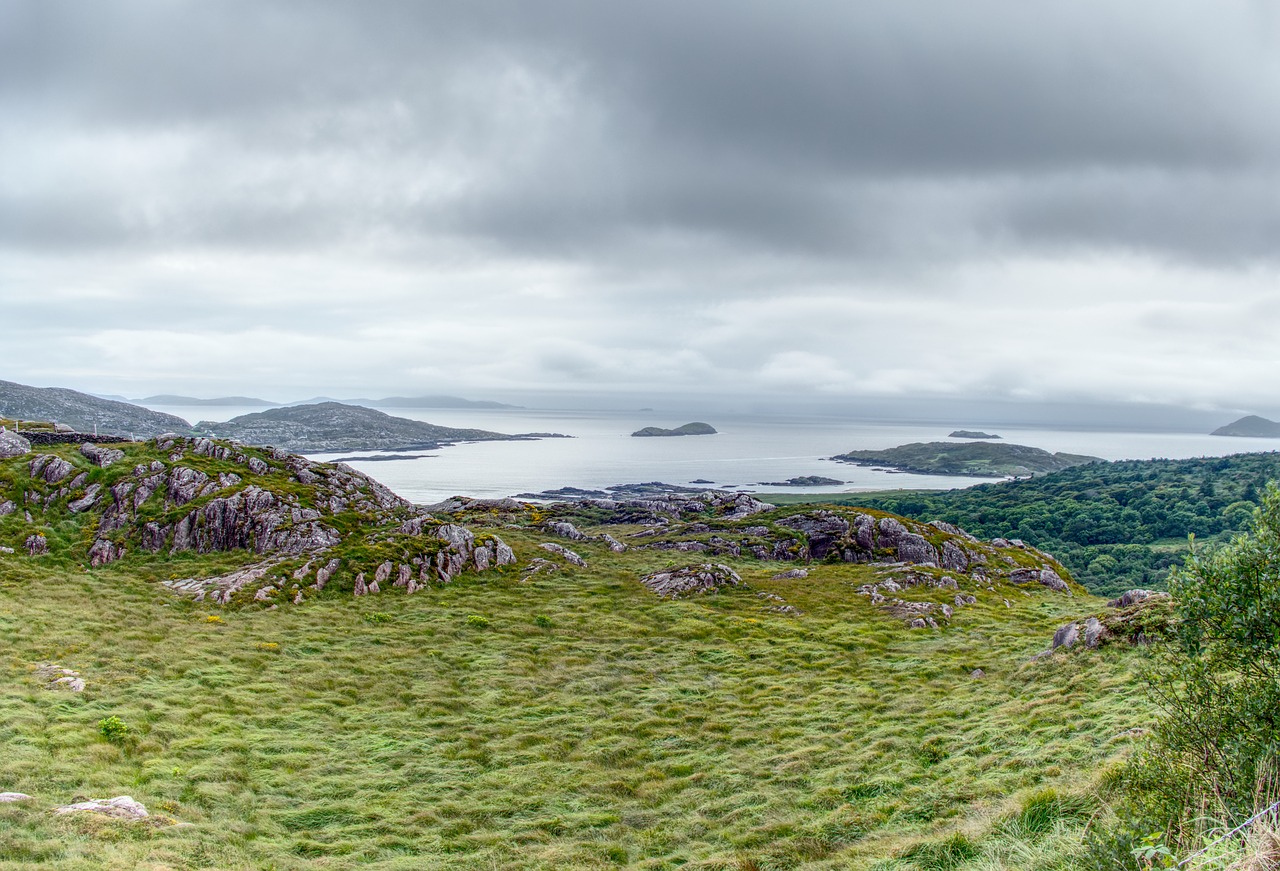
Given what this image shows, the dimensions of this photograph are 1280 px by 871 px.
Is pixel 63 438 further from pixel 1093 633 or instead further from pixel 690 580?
pixel 1093 633

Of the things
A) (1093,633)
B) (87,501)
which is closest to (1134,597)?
(1093,633)

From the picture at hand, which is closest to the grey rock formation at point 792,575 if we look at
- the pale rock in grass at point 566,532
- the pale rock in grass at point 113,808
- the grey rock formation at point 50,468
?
the pale rock in grass at point 566,532

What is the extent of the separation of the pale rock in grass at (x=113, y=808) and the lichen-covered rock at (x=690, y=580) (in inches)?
1692

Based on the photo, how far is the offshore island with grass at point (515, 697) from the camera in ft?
54.2

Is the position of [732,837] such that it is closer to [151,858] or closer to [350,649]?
[151,858]

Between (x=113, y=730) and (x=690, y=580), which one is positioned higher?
(x=113, y=730)

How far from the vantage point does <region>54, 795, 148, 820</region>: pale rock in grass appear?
1711 centimetres

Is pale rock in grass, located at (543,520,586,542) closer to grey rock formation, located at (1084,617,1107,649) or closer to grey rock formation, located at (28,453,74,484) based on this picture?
grey rock formation, located at (28,453,74,484)

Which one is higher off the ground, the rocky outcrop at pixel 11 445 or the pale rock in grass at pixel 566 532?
the rocky outcrop at pixel 11 445

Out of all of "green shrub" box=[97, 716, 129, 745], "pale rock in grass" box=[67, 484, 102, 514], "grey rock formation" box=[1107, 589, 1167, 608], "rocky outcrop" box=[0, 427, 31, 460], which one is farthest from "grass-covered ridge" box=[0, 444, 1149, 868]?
"rocky outcrop" box=[0, 427, 31, 460]

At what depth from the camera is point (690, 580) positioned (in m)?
59.6

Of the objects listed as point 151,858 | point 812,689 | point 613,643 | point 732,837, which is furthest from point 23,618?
point 812,689

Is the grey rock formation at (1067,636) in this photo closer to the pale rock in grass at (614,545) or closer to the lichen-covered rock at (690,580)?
the lichen-covered rock at (690,580)

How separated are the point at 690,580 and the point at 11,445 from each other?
68.0m
